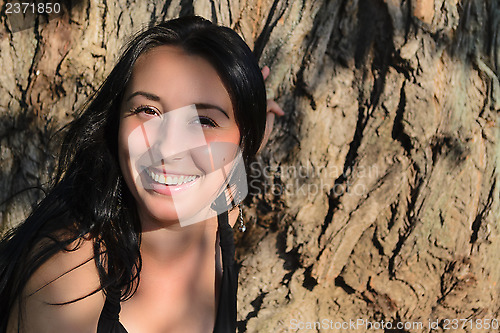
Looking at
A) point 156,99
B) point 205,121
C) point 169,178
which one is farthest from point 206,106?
point 169,178

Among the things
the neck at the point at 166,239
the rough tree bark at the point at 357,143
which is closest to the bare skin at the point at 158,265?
the neck at the point at 166,239

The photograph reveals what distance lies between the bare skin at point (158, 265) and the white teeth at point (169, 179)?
6cm

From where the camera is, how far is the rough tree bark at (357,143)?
2270mm

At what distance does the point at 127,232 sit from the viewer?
1890mm

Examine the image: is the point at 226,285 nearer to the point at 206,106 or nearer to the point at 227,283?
the point at 227,283

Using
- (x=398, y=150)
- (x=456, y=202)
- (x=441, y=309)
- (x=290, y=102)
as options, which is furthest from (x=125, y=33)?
(x=441, y=309)

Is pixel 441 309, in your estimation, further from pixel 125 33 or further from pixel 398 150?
pixel 125 33

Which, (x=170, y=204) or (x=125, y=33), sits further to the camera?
(x=125, y=33)

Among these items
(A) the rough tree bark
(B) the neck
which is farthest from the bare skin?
(A) the rough tree bark

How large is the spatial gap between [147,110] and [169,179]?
25 centimetres

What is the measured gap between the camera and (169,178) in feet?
5.58

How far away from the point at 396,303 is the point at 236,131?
1.23 m

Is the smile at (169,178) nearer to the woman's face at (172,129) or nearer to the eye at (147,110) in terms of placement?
the woman's face at (172,129)

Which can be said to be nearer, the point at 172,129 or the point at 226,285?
the point at 172,129
